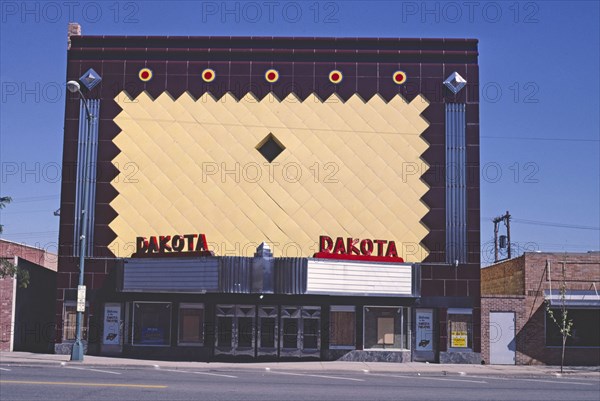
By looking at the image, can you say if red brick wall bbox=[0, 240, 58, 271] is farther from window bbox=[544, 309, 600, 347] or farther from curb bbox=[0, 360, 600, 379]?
window bbox=[544, 309, 600, 347]

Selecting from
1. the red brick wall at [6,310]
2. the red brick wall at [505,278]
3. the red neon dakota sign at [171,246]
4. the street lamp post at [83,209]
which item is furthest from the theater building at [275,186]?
the red brick wall at [6,310]

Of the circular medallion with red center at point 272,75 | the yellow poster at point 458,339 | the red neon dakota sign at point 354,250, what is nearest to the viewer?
the red neon dakota sign at point 354,250

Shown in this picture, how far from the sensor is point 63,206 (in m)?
37.5

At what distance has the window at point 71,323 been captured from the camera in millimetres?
37188

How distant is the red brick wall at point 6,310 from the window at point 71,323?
130 inches

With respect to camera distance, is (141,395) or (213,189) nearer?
(141,395)

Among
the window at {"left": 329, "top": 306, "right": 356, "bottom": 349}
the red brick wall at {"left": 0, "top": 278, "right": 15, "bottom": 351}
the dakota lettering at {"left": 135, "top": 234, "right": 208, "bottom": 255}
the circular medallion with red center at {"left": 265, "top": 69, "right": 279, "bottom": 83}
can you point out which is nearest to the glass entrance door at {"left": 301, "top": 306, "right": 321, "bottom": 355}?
the window at {"left": 329, "top": 306, "right": 356, "bottom": 349}

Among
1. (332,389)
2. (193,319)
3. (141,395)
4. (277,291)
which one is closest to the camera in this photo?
(141,395)

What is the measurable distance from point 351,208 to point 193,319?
8991 mm

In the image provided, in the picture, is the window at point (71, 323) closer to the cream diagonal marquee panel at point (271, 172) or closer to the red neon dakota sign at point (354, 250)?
the cream diagonal marquee panel at point (271, 172)

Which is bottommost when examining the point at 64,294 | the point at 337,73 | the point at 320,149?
the point at 64,294

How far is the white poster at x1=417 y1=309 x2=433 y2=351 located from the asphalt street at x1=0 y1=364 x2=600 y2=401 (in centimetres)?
516

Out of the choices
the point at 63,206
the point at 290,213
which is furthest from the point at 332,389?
the point at 63,206

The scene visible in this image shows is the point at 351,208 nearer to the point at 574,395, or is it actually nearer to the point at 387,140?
the point at 387,140
